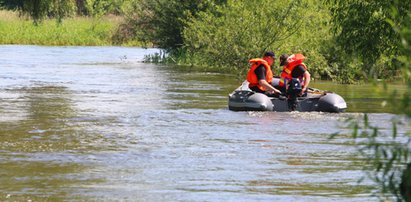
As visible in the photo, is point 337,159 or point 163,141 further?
point 163,141

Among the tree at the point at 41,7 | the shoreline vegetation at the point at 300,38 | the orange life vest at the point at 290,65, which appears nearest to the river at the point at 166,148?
the shoreline vegetation at the point at 300,38

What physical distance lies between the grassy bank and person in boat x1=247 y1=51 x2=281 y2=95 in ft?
121

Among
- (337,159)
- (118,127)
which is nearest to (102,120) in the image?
(118,127)

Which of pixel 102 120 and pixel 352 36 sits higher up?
pixel 352 36

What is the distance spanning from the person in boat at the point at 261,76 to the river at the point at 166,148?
72 cm

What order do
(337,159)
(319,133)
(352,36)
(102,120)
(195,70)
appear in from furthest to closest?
1. (195,70)
2. (352,36)
3. (102,120)
4. (319,133)
5. (337,159)

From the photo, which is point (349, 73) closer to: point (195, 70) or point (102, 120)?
point (195, 70)

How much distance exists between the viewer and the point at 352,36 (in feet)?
78.0

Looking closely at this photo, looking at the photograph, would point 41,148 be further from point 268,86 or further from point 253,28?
point 253,28

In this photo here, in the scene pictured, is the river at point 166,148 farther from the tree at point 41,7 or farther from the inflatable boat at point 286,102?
the tree at point 41,7

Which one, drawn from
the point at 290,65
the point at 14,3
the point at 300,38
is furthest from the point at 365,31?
the point at 14,3

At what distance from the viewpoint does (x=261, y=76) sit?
20.9 meters

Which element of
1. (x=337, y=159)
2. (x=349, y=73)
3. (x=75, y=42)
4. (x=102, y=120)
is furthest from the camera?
(x=75, y=42)

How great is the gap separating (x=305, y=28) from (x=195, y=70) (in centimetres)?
706
